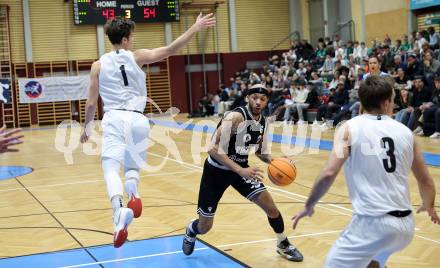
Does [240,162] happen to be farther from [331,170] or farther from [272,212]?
[331,170]

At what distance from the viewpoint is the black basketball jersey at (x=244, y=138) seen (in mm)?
5523

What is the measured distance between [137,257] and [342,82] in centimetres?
1384

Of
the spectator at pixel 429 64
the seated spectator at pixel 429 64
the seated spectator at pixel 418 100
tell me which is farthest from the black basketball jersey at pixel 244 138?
the spectator at pixel 429 64

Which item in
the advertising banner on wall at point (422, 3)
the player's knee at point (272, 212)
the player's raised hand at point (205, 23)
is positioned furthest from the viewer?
the advertising banner on wall at point (422, 3)

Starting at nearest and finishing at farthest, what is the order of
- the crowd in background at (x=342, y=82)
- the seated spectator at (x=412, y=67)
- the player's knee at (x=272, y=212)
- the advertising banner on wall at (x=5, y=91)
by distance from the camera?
the player's knee at (x=272, y=212) → the crowd in background at (x=342, y=82) → the seated spectator at (x=412, y=67) → the advertising banner on wall at (x=5, y=91)

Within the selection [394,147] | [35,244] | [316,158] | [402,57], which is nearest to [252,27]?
[402,57]

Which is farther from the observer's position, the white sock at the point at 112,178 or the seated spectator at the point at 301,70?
the seated spectator at the point at 301,70

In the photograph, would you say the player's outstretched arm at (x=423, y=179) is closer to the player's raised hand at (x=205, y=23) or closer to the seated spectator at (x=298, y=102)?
the player's raised hand at (x=205, y=23)

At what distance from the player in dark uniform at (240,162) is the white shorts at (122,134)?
0.65 m

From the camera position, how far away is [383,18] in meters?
23.5

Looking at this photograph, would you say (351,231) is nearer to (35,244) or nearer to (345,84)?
(35,244)

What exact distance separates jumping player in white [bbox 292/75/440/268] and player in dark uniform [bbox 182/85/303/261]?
77.2 inches

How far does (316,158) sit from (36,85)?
17.5 meters

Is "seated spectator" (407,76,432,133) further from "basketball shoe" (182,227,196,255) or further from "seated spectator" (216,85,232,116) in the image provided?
"seated spectator" (216,85,232,116)
